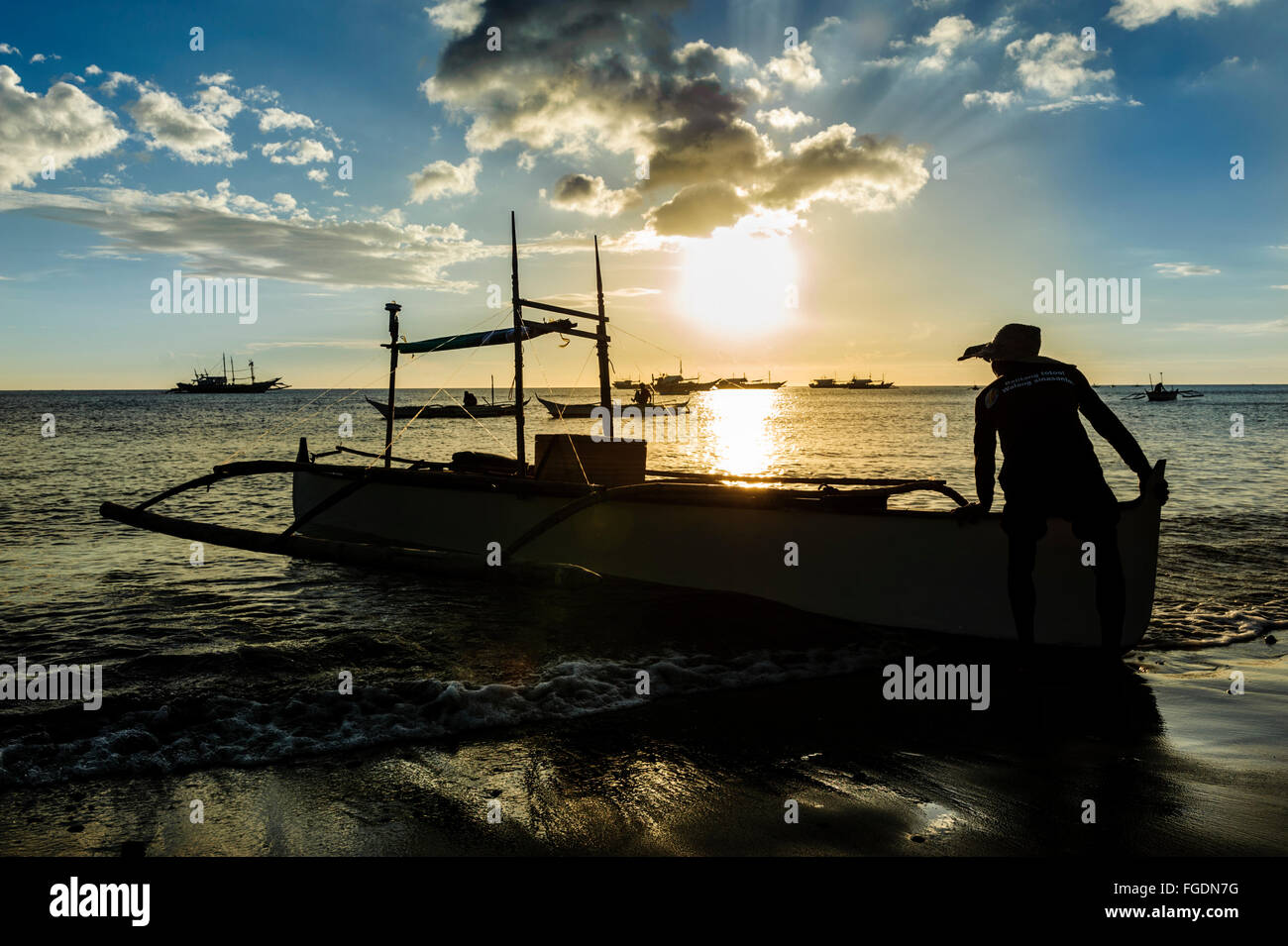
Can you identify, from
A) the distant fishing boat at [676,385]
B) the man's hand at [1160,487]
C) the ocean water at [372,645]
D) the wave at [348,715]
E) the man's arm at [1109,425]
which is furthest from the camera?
the distant fishing boat at [676,385]

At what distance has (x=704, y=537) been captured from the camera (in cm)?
842

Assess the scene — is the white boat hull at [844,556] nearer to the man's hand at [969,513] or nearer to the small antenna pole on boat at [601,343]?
the man's hand at [969,513]

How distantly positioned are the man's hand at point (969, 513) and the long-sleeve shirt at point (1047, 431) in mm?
814

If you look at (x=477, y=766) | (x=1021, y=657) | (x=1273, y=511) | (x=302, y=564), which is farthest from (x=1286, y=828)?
(x=1273, y=511)

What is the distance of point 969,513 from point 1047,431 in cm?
136

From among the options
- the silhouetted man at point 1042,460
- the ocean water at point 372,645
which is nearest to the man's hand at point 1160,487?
the silhouetted man at point 1042,460

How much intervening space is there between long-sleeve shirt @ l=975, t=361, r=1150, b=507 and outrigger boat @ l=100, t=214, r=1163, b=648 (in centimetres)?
98

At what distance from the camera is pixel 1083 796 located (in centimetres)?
381

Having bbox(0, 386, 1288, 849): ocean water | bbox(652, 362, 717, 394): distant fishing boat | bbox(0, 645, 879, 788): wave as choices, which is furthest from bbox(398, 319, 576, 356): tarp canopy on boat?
bbox(652, 362, 717, 394): distant fishing boat

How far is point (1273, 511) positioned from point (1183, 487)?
4.55 metres

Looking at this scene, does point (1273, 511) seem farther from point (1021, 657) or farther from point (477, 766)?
point (477, 766)

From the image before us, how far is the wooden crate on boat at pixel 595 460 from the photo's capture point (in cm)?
1015

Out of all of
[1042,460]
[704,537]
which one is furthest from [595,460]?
[1042,460]

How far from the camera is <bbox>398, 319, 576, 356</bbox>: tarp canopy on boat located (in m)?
11.3
